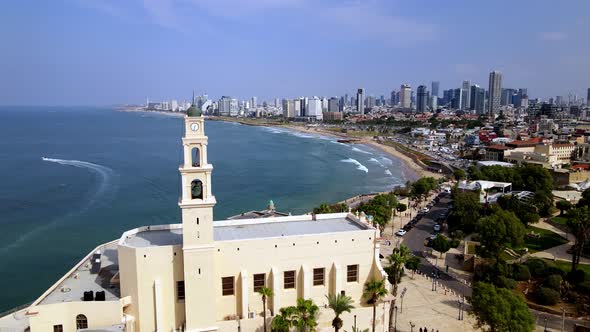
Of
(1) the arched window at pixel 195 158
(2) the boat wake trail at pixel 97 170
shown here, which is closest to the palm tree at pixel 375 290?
(1) the arched window at pixel 195 158

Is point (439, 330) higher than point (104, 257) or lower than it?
lower

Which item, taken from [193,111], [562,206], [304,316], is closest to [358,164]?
[562,206]

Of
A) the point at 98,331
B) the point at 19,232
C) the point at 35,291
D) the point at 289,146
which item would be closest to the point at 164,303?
the point at 98,331

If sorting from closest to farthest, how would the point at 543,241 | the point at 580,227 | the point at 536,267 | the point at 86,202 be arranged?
the point at 536,267 < the point at 580,227 < the point at 543,241 < the point at 86,202

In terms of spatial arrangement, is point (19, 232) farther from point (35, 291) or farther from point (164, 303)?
point (164, 303)

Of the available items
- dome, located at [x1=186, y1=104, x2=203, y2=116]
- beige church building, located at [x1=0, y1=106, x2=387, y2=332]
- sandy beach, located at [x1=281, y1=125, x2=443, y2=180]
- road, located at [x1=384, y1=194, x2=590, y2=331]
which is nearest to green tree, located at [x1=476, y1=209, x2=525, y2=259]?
road, located at [x1=384, y1=194, x2=590, y2=331]

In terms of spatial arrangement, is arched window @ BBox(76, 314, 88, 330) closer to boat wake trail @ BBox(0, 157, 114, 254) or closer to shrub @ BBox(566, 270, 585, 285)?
shrub @ BBox(566, 270, 585, 285)

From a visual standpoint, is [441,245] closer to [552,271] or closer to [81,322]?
[552,271]
